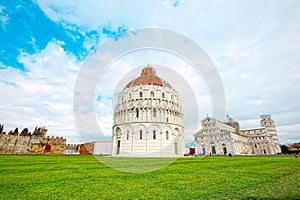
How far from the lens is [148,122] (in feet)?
115

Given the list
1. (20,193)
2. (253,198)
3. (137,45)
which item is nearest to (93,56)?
(137,45)

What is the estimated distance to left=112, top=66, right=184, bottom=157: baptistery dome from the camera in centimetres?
3422

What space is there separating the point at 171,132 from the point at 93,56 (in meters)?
30.6

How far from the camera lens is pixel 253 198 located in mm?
3520

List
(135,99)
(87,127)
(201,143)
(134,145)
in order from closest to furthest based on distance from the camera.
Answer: (87,127)
(134,145)
(135,99)
(201,143)

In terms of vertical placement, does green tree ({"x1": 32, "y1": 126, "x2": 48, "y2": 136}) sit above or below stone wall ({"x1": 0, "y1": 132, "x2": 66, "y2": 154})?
above

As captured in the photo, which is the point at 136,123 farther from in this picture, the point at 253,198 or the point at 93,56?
the point at 253,198

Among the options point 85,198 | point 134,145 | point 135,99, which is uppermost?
point 135,99

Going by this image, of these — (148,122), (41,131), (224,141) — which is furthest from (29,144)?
(224,141)

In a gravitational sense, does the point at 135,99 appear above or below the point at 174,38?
above

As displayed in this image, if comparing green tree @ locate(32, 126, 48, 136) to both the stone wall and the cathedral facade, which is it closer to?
the stone wall

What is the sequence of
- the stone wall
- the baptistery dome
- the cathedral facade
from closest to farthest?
the baptistery dome < the stone wall < the cathedral facade

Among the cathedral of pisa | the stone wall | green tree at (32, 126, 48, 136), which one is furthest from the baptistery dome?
green tree at (32, 126, 48, 136)

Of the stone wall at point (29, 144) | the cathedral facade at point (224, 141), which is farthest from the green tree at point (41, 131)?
the cathedral facade at point (224, 141)
